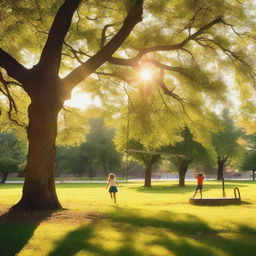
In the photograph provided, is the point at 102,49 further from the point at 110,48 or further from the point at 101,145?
the point at 101,145

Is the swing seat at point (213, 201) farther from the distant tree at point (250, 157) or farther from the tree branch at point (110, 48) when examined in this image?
the distant tree at point (250, 157)

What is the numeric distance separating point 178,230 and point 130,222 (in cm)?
192

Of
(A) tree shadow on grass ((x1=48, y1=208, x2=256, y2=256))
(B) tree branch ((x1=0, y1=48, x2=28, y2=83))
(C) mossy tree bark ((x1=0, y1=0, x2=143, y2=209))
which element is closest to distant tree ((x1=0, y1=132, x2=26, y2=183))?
(B) tree branch ((x1=0, y1=48, x2=28, y2=83))

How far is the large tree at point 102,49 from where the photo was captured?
1518cm

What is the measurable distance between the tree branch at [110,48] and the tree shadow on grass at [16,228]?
18.5ft

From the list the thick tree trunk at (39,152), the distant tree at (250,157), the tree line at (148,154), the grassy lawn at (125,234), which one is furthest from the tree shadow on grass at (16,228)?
the distant tree at (250,157)

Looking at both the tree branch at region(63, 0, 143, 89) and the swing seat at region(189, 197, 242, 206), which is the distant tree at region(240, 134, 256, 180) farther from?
the tree branch at region(63, 0, 143, 89)

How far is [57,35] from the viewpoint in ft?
49.3

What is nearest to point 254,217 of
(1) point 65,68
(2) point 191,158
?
(1) point 65,68

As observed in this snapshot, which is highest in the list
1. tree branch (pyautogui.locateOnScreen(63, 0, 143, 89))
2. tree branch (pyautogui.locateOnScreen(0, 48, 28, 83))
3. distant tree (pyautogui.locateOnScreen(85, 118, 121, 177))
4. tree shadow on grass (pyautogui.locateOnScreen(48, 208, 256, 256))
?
distant tree (pyautogui.locateOnScreen(85, 118, 121, 177))

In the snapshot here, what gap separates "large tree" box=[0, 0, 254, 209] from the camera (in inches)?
598

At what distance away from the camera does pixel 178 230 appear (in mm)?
11891

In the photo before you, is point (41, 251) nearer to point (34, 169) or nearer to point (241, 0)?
point (34, 169)

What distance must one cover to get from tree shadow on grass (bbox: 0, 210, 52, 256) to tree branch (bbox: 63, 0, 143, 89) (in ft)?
18.5
